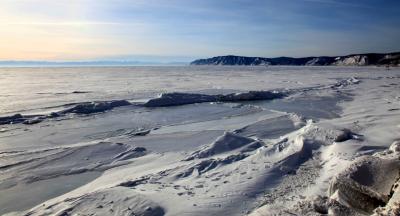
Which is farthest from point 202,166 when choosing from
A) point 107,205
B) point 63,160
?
point 63,160

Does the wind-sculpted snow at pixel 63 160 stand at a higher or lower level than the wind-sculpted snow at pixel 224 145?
lower

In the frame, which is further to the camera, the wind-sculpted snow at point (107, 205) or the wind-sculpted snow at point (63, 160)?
the wind-sculpted snow at point (63, 160)

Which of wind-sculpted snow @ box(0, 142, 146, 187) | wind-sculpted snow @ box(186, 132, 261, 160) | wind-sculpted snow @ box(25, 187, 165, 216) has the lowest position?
wind-sculpted snow @ box(0, 142, 146, 187)

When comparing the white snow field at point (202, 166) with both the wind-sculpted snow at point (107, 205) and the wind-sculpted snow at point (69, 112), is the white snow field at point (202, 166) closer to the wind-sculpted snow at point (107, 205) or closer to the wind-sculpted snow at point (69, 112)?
the wind-sculpted snow at point (107, 205)

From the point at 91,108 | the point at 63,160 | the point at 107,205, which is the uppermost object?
the point at 91,108

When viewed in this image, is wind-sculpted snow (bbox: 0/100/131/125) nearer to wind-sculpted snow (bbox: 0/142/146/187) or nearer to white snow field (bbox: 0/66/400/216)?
white snow field (bbox: 0/66/400/216)

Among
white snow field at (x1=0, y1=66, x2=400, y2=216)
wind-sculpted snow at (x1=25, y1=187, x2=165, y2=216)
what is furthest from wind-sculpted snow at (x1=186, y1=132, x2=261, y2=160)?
wind-sculpted snow at (x1=25, y1=187, x2=165, y2=216)

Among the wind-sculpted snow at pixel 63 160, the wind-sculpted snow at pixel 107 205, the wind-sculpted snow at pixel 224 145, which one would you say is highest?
the wind-sculpted snow at pixel 224 145

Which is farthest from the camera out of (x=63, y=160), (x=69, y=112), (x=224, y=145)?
(x=69, y=112)

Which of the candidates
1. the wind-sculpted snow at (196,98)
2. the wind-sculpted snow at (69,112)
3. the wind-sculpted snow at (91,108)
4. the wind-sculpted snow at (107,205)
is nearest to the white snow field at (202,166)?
the wind-sculpted snow at (107,205)

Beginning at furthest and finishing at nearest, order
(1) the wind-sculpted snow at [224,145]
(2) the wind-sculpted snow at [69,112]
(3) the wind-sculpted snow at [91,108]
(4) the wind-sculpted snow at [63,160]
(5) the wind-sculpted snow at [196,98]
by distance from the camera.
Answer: (5) the wind-sculpted snow at [196,98], (3) the wind-sculpted snow at [91,108], (2) the wind-sculpted snow at [69,112], (1) the wind-sculpted snow at [224,145], (4) the wind-sculpted snow at [63,160]

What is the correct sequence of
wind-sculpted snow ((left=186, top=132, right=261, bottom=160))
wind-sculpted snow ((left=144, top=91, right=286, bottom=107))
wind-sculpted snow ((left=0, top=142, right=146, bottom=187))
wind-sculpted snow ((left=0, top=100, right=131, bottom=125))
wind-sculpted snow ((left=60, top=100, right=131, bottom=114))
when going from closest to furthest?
wind-sculpted snow ((left=0, top=142, right=146, bottom=187)) < wind-sculpted snow ((left=186, top=132, right=261, bottom=160)) < wind-sculpted snow ((left=0, top=100, right=131, bottom=125)) < wind-sculpted snow ((left=60, top=100, right=131, bottom=114)) < wind-sculpted snow ((left=144, top=91, right=286, bottom=107))

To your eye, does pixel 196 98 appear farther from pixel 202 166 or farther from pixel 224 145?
pixel 202 166

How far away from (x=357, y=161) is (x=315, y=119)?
300 inches
